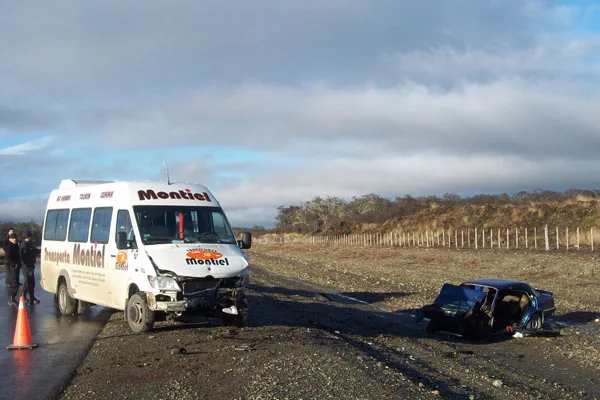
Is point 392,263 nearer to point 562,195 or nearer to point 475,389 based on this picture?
point 475,389

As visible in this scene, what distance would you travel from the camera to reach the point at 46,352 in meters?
10.5

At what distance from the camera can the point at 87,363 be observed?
31.1 feet

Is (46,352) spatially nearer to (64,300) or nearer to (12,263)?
(64,300)

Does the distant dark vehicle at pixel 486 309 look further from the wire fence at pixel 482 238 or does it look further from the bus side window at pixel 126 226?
the wire fence at pixel 482 238

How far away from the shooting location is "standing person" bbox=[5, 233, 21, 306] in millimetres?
17594

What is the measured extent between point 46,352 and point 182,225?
327 cm

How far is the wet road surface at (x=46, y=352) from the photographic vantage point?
26.8ft

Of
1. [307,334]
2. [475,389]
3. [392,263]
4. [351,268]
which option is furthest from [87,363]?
[392,263]

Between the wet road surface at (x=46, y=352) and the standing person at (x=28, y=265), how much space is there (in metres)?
0.96

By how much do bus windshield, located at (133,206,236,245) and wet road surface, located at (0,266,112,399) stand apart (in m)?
2.19

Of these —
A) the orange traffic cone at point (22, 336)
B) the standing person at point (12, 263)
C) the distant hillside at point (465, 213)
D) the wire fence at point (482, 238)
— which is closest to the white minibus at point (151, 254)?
the orange traffic cone at point (22, 336)

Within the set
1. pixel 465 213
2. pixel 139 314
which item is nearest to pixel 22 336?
pixel 139 314

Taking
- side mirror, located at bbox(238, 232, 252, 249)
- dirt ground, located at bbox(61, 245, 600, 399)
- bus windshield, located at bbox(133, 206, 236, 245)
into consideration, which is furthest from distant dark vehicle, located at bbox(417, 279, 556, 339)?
bus windshield, located at bbox(133, 206, 236, 245)

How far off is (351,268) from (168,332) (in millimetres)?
24557
